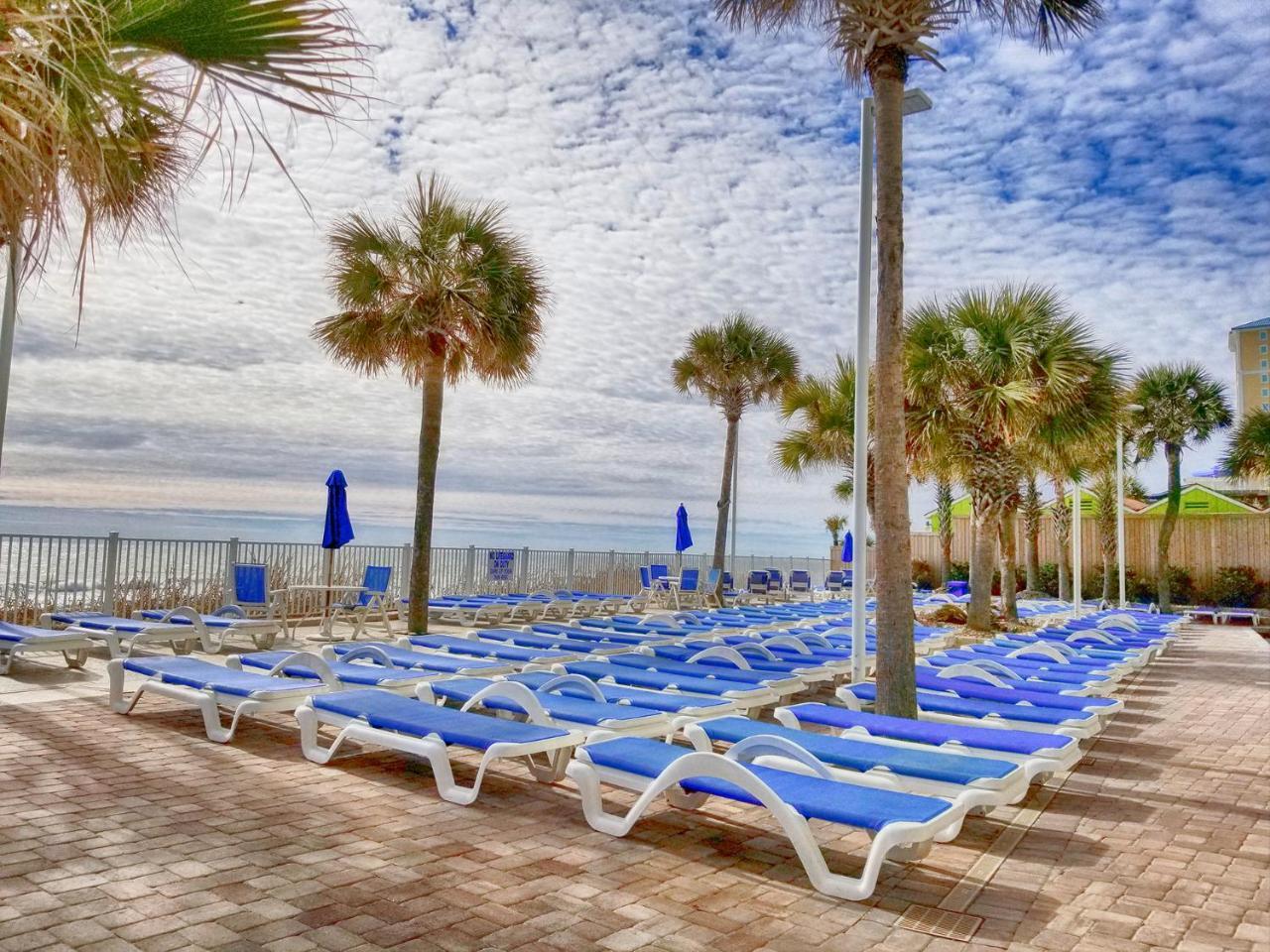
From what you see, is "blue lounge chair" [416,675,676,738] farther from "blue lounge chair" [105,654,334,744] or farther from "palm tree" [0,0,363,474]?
"palm tree" [0,0,363,474]

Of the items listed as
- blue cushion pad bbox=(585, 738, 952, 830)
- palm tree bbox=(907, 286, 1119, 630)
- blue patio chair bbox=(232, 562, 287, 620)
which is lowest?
blue cushion pad bbox=(585, 738, 952, 830)

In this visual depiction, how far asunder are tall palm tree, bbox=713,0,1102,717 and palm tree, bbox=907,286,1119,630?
713cm

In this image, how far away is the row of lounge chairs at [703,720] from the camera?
3830 millimetres

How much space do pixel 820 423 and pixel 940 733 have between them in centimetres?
1530

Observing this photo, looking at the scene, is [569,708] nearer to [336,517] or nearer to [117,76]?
[117,76]

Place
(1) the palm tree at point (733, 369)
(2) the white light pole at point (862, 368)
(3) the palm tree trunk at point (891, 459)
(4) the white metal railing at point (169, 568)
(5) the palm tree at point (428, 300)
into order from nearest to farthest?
(3) the palm tree trunk at point (891, 459) < (2) the white light pole at point (862, 368) < (4) the white metal railing at point (169, 568) < (5) the palm tree at point (428, 300) < (1) the palm tree at point (733, 369)

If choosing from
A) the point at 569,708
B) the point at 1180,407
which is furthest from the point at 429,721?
the point at 1180,407

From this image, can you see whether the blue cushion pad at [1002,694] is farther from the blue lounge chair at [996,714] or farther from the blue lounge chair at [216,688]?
the blue lounge chair at [216,688]

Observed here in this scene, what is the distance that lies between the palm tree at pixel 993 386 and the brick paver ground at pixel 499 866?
8.85m

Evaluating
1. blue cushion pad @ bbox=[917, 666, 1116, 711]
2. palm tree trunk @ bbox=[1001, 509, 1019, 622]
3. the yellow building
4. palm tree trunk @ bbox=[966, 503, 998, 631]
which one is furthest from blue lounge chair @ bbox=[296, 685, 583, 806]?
the yellow building

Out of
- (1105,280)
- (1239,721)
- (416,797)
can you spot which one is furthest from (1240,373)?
(416,797)

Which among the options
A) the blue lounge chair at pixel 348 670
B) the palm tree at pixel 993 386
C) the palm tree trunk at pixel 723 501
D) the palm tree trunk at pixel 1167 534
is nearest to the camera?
the blue lounge chair at pixel 348 670

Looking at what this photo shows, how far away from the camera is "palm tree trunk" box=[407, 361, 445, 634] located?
12.4 m

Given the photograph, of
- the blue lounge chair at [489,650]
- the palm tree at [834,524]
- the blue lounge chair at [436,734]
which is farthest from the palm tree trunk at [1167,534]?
the blue lounge chair at [436,734]
